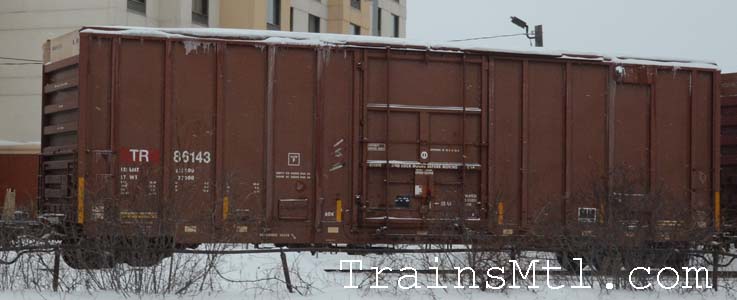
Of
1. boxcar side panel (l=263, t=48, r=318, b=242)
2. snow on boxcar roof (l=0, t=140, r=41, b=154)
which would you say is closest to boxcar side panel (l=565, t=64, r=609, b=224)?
boxcar side panel (l=263, t=48, r=318, b=242)

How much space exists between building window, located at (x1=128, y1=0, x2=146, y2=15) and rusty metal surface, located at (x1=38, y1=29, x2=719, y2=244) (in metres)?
24.3

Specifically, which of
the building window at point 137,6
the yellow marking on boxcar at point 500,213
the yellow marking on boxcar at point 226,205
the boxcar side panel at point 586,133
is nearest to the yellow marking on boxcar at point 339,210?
the yellow marking on boxcar at point 226,205

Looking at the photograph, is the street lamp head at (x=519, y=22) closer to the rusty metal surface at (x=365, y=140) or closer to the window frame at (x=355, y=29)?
the rusty metal surface at (x=365, y=140)

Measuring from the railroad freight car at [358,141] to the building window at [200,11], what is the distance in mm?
26940

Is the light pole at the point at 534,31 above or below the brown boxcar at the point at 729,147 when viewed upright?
above

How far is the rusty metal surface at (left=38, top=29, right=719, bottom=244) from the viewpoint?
13727 mm

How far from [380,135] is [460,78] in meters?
1.48

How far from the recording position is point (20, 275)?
38.1 feet

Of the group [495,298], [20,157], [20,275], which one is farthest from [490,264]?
[20,157]

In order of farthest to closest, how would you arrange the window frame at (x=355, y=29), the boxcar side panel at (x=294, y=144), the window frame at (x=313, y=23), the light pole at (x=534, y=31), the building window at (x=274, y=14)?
1. the window frame at (x=355, y=29)
2. the window frame at (x=313, y=23)
3. the building window at (x=274, y=14)
4. the light pole at (x=534, y=31)
5. the boxcar side panel at (x=294, y=144)

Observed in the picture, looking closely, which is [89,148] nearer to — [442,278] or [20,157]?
[442,278]

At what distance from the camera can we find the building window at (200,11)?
41.5m

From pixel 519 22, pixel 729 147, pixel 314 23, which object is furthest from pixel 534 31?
pixel 314 23

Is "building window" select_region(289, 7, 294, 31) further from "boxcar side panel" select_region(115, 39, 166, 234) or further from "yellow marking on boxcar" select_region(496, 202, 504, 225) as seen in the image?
"boxcar side panel" select_region(115, 39, 166, 234)
